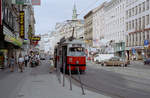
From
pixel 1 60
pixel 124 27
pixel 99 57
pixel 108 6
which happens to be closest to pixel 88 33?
pixel 108 6

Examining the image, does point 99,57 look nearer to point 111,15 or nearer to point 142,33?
point 142,33

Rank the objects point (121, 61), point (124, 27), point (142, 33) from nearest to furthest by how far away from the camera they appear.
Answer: point (121, 61) < point (142, 33) < point (124, 27)

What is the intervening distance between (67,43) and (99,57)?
27.8 metres

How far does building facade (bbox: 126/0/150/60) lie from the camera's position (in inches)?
2375

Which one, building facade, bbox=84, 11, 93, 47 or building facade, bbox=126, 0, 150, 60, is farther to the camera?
building facade, bbox=84, 11, 93, 47

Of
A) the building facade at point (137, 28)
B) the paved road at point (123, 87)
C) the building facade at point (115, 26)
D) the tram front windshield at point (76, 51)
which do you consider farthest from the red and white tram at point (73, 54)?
the building facade at point (115, 26)

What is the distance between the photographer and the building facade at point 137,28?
60.3 meters

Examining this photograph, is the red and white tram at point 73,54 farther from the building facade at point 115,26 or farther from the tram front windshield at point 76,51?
the building facade at point 115,26

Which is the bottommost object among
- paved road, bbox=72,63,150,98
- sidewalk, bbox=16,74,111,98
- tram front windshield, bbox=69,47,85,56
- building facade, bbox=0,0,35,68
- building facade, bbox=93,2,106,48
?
paved road, bbox=72,63,150,98

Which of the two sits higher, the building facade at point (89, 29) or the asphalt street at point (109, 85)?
the building facade at point (89, 29)

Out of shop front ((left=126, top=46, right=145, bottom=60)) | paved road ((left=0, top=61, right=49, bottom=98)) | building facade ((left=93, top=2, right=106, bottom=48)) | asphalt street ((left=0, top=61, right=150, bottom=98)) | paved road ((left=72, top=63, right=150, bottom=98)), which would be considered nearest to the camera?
paved road ((left=0, top=61, right=49, bottom=98))

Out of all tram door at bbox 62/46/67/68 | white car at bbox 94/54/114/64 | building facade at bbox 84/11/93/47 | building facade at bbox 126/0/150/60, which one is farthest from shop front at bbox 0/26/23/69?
building facade at bbox 84/11/93/47

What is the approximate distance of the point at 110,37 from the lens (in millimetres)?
83562

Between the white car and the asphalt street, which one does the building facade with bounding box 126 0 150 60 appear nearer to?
the white car
